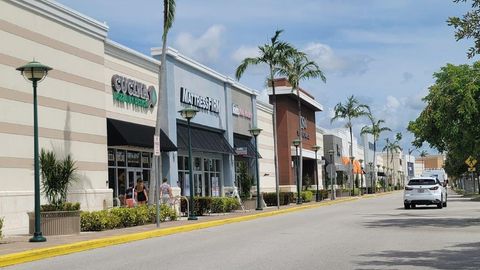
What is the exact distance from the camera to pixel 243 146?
43.9m

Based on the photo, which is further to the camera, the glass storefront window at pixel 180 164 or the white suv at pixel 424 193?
the glass storefront window at pixel 180 164

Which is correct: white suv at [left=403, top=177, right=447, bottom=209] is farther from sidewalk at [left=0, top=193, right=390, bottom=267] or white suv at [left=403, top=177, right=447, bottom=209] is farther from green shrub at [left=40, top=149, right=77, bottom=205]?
green shrub at [left=40, top=149, right=77, bottom=205]

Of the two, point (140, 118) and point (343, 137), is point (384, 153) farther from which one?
point (140, 118)

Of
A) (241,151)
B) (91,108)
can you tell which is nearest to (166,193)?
(91,108)

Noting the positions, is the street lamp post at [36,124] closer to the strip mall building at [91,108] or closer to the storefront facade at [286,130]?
the strip mall building at [91,108]

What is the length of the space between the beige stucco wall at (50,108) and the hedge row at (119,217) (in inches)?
81.1

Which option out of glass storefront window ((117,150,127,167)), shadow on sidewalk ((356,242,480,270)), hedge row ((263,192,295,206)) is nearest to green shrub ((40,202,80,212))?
shadow on sidewalk ((356,242,480,270))

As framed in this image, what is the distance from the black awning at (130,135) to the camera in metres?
26.3

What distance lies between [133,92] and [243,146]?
1621 cm

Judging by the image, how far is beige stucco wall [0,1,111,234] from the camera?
19.8 metres

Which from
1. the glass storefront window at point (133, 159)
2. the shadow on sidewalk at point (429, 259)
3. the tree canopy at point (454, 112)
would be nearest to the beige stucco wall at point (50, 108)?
the glass storefront window at point (133, 159)

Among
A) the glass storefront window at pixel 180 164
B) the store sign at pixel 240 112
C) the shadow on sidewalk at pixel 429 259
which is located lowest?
the shadow on sidewalk at pixel 429 259

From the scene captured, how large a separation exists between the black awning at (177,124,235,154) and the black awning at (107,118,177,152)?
3347 millimetres

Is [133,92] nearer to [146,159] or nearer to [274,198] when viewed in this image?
[146,159]
